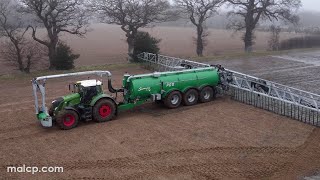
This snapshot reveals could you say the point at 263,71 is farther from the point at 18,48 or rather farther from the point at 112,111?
the point at 18,48

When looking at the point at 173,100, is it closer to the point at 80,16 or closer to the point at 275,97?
the point at 275,97

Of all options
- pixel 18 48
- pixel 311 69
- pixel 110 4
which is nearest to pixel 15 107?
pixel 18 48

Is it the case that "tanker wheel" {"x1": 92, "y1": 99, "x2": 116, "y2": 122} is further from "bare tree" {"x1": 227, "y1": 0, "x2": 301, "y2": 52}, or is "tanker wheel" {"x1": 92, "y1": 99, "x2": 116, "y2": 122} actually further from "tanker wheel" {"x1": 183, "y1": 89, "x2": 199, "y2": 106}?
"bare tree" {"x1": 227, "y1": 0, "x2": 301, "y2": 52}

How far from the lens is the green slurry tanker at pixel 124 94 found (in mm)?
13633

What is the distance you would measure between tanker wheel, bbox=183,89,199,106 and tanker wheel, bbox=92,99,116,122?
3.40 metres

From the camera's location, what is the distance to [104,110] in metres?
Answer: 14.3

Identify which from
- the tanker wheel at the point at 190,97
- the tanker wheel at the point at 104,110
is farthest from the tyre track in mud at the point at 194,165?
the tanker wheel at the point at 190,97

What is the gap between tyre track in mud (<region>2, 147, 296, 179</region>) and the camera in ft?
33.5

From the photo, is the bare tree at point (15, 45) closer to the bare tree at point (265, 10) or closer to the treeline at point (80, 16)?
the treeline at point (80, 16)

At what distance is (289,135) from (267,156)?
2043 millimetres

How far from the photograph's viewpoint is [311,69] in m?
24.8

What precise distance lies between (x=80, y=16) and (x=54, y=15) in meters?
1.92

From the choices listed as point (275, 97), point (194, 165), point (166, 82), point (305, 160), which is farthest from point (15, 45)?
point (305, 160)

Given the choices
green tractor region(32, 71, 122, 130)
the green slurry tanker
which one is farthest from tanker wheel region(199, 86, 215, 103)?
green tractor region(32, 71, 122, 130)
